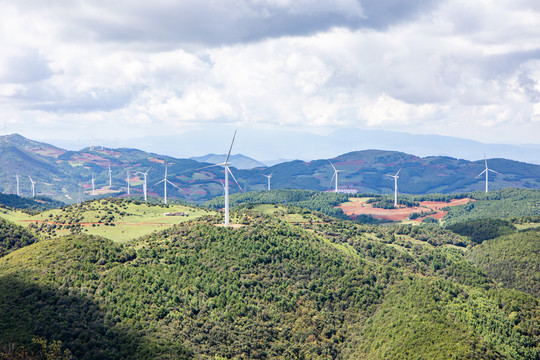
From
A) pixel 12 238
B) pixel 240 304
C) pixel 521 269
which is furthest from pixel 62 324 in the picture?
pixel 521 269

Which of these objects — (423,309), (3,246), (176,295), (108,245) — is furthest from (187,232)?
(423,309)

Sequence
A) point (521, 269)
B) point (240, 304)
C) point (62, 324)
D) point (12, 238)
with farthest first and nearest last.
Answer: point (521, 269), point (12, 238), point (240, 304), point (62, 324)

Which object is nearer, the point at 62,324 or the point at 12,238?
the point at 62,324

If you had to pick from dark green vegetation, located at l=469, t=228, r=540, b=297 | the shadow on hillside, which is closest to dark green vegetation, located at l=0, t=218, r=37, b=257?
the shadow on hillside

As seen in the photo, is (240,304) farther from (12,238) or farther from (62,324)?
(12,238)

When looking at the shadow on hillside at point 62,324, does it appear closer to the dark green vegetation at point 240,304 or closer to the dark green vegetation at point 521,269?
the dark green vegetation at point 240,304
